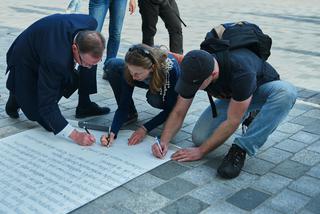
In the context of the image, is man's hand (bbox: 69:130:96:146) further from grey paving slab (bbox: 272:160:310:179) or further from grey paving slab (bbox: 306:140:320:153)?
grey paving slab (bbox: 306:140:320:153)

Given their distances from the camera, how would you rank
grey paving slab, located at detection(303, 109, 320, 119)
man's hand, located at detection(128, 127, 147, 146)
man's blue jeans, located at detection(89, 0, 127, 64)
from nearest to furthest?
1. man's hand, located at detection(128, 127, 147, 146)
2. grey paving slab, located at detection(303, 109, 320, 119)
3. man's blue jeans, located at detection(89, 0, 127, 64)

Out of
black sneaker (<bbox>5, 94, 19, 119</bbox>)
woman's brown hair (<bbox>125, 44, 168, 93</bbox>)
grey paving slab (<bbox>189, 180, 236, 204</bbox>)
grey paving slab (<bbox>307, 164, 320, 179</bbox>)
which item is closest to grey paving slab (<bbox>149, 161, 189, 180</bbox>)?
grey paving slab (<bbox>189, 180, 236, 204</bbox>)

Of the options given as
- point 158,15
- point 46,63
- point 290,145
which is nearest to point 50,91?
point 46,63

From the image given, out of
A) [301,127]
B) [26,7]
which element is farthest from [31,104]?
[26,7]

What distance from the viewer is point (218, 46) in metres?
2.68

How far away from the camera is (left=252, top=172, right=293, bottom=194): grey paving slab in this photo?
8.54 feet

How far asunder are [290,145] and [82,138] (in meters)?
1.41

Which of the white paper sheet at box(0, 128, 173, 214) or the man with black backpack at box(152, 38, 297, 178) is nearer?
the white paper sheet at box(0, 128, 173, 214)

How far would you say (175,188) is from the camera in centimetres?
257

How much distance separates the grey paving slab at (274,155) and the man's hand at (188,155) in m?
0.42

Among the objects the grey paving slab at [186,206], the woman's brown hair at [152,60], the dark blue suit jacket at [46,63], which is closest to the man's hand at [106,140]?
the dark blue suit jacket at [46,63]

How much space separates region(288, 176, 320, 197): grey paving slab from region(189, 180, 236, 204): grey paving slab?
365 millimetres

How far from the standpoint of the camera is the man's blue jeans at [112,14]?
447cm

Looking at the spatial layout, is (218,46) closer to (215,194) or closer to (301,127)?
(215,194)
